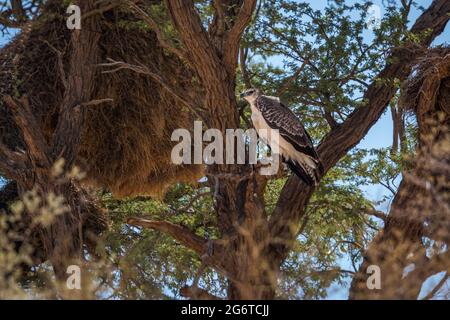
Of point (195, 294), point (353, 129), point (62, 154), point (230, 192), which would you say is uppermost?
point (353, 129)

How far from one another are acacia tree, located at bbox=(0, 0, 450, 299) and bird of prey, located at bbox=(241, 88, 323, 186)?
212mm

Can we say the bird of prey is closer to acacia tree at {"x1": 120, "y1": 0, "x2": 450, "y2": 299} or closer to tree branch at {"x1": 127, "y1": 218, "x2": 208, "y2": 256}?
acacia tree at {"x1": 120, "y1": 0, "x2": 450, "y2": 299}

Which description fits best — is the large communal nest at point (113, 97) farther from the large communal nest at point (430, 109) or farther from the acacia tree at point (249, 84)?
the large communal nest at point (430, 109)

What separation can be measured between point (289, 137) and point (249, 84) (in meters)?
1.38

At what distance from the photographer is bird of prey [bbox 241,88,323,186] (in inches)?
308

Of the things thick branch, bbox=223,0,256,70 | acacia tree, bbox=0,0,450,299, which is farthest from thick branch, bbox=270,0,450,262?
thick branch, bbox=223,0,256,70

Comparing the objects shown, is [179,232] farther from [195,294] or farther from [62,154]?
[195,294]

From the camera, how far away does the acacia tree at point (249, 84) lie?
7.22 m

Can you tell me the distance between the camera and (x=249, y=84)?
30.2 feet

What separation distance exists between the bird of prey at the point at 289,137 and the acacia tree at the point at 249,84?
0.21 meters

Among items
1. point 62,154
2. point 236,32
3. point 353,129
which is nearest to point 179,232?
point 62,154

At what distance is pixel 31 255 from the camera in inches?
378
